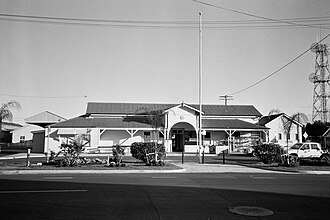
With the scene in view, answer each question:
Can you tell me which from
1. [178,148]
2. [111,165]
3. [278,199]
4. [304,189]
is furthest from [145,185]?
→ [178,148]

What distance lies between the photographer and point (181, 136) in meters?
43.0

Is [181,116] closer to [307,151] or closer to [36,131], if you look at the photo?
[307,151]

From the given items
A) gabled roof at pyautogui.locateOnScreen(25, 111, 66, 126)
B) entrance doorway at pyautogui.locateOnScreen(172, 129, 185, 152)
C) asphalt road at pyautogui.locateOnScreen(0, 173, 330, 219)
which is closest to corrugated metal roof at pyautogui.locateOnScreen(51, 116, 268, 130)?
entrance doorway at pyautogui.locateOnScreen(172, 129, 185, 152)

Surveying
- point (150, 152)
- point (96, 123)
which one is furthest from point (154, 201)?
point (96, 123)

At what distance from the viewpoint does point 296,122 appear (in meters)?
44.1

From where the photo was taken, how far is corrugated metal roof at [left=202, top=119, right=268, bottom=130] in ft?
135

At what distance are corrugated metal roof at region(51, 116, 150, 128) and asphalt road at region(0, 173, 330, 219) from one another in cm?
2691

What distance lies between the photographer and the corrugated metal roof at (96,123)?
39000 mm

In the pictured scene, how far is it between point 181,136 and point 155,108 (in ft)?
20.8

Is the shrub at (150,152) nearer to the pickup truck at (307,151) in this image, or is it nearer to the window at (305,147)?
the pickup truck at (307,151)

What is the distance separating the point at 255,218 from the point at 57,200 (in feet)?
16.8

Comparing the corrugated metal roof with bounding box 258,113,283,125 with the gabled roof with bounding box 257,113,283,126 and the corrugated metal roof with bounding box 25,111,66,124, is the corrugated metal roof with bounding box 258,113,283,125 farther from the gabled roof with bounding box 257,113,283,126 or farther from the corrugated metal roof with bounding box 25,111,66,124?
the corrugated metal roof with bounding box 25,111,66,124

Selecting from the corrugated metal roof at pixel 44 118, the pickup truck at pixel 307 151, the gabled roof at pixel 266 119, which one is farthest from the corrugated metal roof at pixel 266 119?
the corrugated metal roof at pixel 44 118

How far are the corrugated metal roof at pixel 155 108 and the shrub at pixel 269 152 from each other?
20.7 metres
